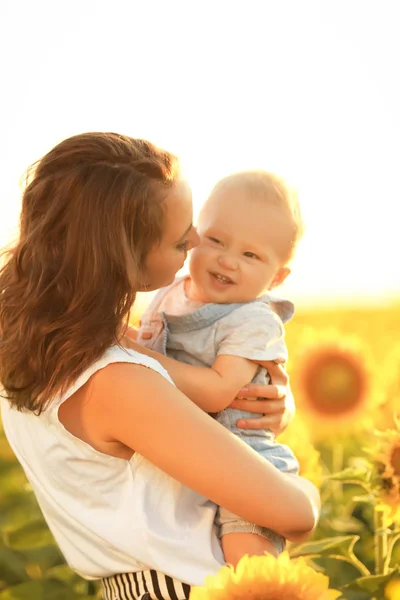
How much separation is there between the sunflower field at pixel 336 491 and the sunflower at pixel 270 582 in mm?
622

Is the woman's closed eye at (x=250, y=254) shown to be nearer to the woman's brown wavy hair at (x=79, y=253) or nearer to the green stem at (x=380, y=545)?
the woman's brown wavy hair at (x=79, y=253)

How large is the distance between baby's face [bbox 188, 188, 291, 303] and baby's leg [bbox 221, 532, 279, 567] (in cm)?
51

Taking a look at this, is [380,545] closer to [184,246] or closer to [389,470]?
[389,470]

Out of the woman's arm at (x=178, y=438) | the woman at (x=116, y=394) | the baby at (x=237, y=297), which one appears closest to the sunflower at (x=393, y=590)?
the baby at (x=237, y=297)

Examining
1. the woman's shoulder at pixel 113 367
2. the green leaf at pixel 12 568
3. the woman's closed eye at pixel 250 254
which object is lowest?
the green leaf at pixel 12 568

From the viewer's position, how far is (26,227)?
181 cm

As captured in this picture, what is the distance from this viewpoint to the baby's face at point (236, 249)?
6.69 ft

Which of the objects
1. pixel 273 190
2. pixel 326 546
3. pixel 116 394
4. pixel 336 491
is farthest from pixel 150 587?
pixel 336 491

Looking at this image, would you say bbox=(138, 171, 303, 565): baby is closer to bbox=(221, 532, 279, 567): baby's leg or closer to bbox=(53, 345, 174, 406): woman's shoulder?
bbox=(221, 532, 279, 567): baby's leg

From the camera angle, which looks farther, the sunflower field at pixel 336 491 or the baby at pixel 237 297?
the sunflower field at pixel 336 491

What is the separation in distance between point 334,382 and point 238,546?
1.09m

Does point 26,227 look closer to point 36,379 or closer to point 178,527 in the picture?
point 36,379

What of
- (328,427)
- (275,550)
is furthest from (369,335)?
(275,550)

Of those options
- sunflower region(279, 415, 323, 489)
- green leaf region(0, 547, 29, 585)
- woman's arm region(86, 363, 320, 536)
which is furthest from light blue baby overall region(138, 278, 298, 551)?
green leaf region(0, 547, 29, 585)
